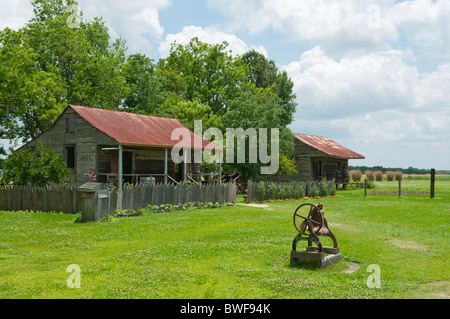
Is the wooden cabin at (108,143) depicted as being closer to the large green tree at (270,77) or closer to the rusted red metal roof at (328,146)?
the rusted red metal roof at (328,146)

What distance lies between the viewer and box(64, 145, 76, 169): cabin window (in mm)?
26469

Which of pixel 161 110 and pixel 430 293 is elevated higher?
pixel 161 110

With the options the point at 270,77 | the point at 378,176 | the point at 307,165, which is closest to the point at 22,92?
the point at 307,165

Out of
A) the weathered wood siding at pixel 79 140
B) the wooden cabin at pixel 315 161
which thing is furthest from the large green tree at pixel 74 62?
the wooden cabin at pixel 315 161

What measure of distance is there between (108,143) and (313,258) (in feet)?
56.4

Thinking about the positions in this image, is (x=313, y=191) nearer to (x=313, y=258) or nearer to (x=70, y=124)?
(x=70, y=124)

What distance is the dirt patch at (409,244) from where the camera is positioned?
11157 millimetres

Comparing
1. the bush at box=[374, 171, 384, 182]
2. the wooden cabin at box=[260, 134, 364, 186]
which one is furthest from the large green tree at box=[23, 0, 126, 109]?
the bush at box=[374, 171, 384, 182]

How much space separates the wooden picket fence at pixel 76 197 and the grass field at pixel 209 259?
213cm

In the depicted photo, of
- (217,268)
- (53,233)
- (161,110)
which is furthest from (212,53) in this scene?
(217,268)

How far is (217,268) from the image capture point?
8.50m

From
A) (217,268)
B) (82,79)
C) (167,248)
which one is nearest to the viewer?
(217,268)
